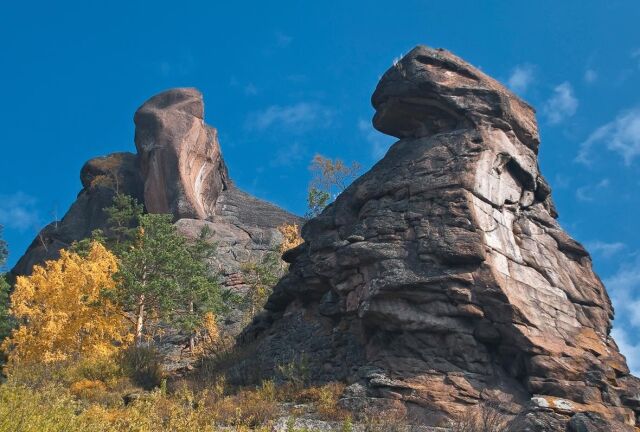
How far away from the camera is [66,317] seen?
26.3 m

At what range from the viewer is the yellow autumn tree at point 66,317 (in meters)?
25.7

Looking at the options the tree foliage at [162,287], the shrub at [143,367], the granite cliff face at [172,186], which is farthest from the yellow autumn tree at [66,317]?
the granite cliff face at [172,186]

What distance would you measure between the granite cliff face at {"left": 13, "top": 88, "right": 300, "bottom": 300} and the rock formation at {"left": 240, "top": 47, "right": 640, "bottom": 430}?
2943cm

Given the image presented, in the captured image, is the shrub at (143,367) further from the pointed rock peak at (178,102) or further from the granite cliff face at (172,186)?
the pointed rock peak at (178,102)

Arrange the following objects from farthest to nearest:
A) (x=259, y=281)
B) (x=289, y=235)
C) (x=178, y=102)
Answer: (x=178, y=102) → (x=289, y=235) → (x=259, y=281)

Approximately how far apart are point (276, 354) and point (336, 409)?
507cm

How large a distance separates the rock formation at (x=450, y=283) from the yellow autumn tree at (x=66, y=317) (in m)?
6.79

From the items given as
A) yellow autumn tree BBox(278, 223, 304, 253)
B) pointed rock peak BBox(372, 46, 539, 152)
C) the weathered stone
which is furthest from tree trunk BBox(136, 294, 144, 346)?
the weathered stone

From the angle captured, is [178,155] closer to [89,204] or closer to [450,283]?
[89,204]

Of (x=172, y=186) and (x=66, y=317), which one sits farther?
(x=172, y=186)

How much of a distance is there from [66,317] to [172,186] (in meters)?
30.2

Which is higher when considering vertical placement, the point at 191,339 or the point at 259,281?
the point at 259,281

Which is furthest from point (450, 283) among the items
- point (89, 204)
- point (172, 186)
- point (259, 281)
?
point (89, 204)

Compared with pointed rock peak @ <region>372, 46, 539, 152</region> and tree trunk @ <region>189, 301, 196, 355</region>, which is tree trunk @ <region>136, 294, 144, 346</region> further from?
pointed rock peak @ <region>372, 46, 539, 152</region>
